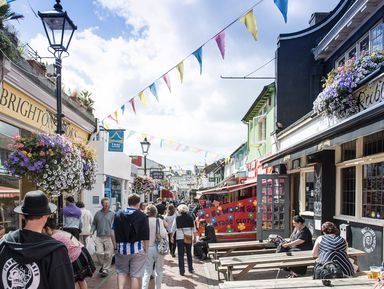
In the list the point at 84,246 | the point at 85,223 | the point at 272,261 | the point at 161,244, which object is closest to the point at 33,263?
the point at 84,246

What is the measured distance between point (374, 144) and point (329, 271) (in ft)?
11.1

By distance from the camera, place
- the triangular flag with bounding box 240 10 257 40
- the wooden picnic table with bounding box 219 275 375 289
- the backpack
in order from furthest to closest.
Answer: the triangular flag with bounding box 240 10 257 40 < the backpack < the wooden picnic table with bounding box 219 275 375 289

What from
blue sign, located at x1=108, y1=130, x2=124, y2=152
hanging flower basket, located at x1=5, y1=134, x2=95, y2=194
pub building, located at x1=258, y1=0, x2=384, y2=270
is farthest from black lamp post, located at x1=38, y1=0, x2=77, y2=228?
blue sign, located at x1=108, y1=130, x2=124, y2=152

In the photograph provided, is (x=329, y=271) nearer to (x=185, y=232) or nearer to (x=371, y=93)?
(x=371, y=93)

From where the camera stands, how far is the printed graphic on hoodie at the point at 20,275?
2654 millimetres

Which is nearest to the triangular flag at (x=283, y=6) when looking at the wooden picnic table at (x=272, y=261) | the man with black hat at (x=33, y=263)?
the wooden picnic table at (x=272, y=261)

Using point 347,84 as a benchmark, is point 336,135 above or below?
below

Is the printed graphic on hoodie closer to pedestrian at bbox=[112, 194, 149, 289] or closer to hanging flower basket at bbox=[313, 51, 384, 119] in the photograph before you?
pedestrian at bbox=[112, 194, 149, 289]

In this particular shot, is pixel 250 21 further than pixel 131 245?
Yes

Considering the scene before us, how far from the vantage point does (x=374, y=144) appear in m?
8.74

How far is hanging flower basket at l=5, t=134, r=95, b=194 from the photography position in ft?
20.7

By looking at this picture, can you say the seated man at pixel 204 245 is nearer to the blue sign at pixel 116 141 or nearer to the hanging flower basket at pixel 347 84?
the hanging flower basket at pixel 347 84

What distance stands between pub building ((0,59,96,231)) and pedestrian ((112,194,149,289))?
2406 mm

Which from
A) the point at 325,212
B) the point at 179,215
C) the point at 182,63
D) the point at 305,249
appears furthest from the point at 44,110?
the point at 325,212
